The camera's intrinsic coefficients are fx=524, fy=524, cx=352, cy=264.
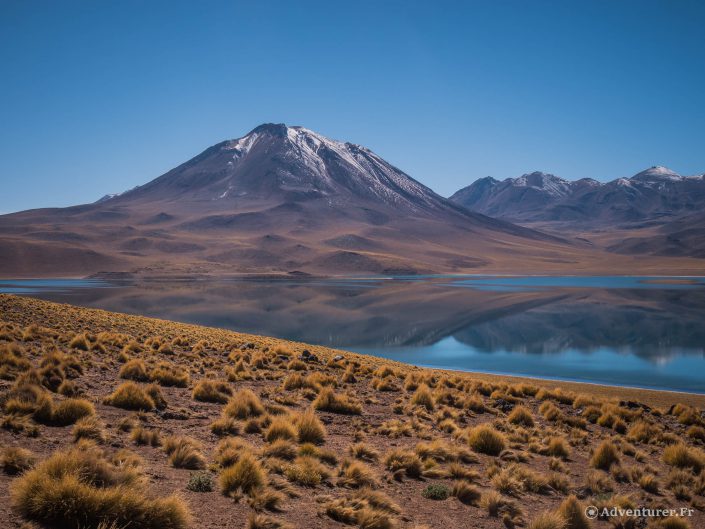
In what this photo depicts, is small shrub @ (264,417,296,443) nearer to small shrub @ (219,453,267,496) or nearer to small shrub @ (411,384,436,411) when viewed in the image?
small shrub @ (219,453,267,496)

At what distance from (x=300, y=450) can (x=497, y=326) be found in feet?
119

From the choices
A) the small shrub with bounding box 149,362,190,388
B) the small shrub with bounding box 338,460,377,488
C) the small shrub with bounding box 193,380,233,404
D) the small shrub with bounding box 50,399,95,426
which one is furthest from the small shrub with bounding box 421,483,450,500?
the small shrub with bounding box 149,362,190,388

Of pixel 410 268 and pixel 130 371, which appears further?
pixel 410 268

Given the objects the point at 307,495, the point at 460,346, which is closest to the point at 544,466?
the point at 307,495

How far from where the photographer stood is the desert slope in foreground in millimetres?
5172

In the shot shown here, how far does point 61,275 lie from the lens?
111 metres

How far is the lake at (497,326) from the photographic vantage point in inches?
1060

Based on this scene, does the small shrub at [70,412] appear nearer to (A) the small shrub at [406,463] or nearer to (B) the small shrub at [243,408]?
(B) the small shrub at [243,408]

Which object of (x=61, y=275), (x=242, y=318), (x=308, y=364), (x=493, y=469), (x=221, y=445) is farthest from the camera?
(x=61, y=275)

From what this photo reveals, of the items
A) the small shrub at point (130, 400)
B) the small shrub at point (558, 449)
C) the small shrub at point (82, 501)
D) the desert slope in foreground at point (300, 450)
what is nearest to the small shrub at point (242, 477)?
the desert slope in foreground at point (300, 450)

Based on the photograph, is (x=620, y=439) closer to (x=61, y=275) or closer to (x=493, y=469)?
(x=493, y=469)

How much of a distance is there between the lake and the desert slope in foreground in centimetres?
1327

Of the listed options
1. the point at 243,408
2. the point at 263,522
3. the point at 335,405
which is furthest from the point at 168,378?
the point at 263,522

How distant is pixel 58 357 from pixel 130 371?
144 cm
